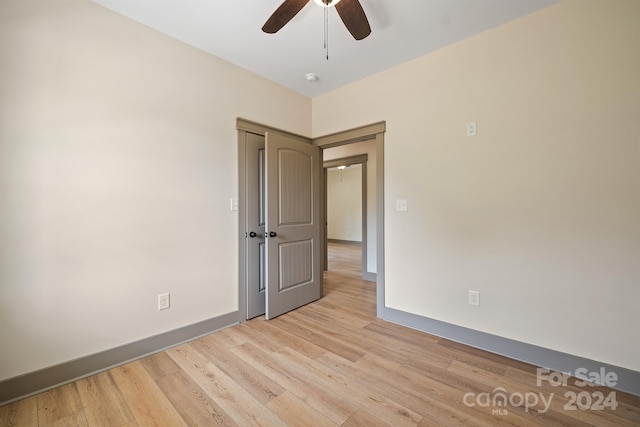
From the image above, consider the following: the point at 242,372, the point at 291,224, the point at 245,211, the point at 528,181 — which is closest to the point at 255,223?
the point at 245,211

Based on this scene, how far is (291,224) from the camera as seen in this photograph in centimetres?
294

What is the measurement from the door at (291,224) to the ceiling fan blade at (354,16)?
52.5 inches

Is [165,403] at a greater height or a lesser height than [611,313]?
lesser

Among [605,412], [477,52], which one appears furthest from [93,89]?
[605,412]

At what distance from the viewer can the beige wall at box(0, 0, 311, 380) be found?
158cm

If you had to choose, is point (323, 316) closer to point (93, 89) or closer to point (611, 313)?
point (611, 313)

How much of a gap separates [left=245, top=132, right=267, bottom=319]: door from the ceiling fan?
1275 mm

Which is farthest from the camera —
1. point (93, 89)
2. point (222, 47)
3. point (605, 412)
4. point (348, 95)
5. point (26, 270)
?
point (348, 95)

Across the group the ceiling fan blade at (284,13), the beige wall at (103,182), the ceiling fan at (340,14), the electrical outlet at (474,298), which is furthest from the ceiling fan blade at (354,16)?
the electrical outlet at (474,298)

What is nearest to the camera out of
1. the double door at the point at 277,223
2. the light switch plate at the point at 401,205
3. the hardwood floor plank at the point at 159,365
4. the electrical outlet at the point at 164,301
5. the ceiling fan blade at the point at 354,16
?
the ceiling fan blade at the point at 354,16

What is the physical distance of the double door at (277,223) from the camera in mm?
2717

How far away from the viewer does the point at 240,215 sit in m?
2.65

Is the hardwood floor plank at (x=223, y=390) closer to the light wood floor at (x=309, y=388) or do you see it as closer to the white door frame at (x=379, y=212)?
the light wood floor at (x=309, y=388)

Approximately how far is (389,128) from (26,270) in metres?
3.08
